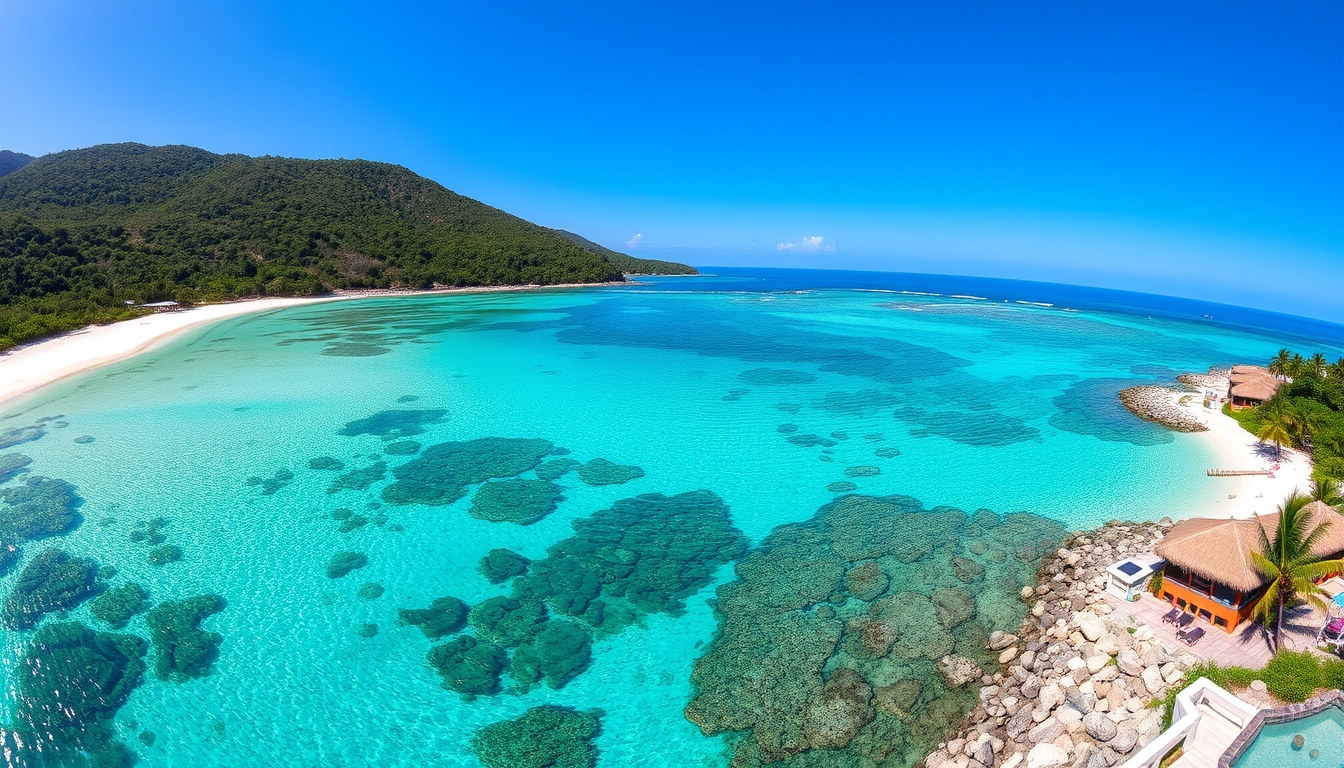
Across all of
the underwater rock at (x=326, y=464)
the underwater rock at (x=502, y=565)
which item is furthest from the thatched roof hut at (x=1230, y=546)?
the underwater rock at (x=326, y=464)

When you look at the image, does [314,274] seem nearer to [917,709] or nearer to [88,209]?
[88,209]

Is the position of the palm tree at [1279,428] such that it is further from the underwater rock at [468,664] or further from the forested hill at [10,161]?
the forested hill at [10,161]

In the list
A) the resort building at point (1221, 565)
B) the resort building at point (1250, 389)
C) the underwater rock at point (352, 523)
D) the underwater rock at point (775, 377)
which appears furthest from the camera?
the underwater rock at point (775, 377)

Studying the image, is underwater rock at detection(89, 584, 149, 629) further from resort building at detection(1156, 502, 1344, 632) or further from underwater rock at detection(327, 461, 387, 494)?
resort building at detection(1156, 502, 1344, 632)

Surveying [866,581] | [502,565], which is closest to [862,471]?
[866,581]

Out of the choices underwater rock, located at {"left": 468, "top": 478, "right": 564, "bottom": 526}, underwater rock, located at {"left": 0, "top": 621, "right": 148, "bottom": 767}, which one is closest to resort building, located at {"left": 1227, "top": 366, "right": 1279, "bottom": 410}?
underwater rock, located at {"left": 468, "top": 478, "right": 564, "bottom": 526}

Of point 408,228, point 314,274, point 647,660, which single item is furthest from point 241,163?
point 647,660
